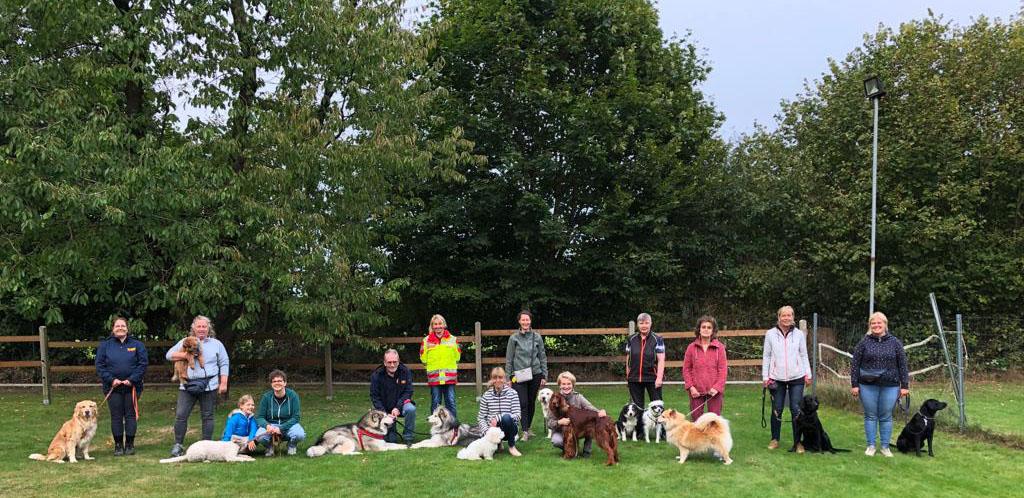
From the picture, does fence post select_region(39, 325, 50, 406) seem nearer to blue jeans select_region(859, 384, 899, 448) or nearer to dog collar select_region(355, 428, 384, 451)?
dog collar select_region(355, 428, 384, 451)

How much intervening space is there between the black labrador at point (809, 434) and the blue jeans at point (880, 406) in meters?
0.46

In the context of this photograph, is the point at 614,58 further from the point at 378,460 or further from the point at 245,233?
the point at 378,460

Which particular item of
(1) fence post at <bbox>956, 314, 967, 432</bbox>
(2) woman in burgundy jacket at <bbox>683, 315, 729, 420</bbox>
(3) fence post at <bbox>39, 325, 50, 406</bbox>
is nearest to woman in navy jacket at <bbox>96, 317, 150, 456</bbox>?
(2) woman in burgundy jacket at <bbox>683, 315, 729, 420</bbox>

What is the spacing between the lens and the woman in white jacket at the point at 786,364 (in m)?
7.34

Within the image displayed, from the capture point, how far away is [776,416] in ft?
24.8

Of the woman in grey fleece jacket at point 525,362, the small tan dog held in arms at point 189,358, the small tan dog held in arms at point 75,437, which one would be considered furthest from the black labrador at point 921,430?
the small tan dog held in arms at point 75,437

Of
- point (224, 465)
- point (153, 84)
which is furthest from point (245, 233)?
point (224, 465)

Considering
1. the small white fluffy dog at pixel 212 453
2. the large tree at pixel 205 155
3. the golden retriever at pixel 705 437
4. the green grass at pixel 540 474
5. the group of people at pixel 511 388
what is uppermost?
the large tree at pixel 205 155

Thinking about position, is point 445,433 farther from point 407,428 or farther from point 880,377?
point 880,377

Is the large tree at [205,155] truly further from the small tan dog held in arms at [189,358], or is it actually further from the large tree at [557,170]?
the large tree at [557,170]

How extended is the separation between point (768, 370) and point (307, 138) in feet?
23.6

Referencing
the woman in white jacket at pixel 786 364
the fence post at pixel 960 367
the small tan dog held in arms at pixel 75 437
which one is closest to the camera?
the small tan dog held in arms at pixel 75 437

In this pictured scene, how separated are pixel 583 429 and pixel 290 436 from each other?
311 cm

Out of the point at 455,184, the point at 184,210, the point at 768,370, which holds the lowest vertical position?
the point at 768,370
